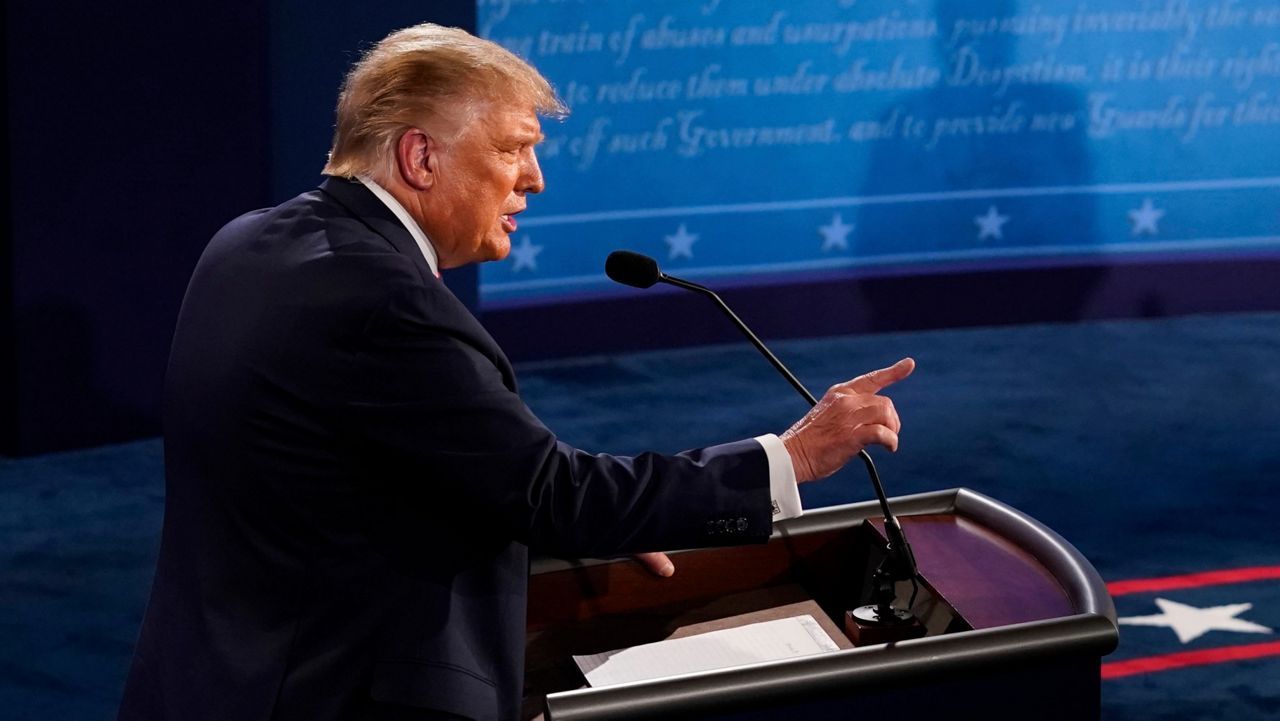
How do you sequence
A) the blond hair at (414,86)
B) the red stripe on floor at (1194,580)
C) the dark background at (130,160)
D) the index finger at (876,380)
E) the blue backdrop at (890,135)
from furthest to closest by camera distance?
the blue backdrop at (890,135)
the dark background at (130,160)
the red stripe on floor at (1194,580)
the index finger at (876,380)
the blond hair at (414,86)

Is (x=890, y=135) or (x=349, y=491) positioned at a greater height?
(x=890, y=135)

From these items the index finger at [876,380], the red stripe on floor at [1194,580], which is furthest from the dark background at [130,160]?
the index finger at [876,380]

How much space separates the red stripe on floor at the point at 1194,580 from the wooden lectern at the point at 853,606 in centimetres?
189

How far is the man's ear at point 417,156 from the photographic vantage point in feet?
6.31

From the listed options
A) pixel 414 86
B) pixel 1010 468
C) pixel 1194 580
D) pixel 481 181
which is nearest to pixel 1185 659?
pixel 1194 580

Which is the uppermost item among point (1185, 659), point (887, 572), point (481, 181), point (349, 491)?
point (481, 181)

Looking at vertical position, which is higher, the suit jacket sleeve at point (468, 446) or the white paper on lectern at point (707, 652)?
the suit jacket sleeve at point (468, 446)

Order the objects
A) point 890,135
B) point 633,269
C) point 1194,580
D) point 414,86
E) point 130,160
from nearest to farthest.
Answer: point 414,86
point 633,269
point 1194,580
point 130,160
point 890,135

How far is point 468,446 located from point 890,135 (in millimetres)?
5045

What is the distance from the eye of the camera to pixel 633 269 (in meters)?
2.30

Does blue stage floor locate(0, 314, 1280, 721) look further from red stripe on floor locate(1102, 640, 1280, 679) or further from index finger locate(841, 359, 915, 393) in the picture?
index finger locate(841, 359, 915, 393)

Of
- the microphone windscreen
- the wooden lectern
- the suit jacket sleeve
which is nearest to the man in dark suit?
the suit jacket sleeve

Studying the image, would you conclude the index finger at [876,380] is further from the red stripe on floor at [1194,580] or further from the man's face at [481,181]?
the red stripe on floor at [1194,580]

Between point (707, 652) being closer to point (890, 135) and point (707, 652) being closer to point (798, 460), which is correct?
point (798, 460)
